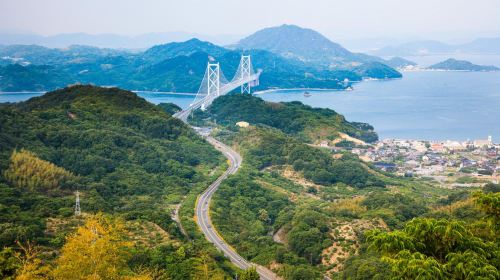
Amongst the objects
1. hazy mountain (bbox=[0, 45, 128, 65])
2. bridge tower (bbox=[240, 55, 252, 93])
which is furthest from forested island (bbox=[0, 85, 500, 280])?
hazy mountain (bbox=[0, 45, 128, 65])

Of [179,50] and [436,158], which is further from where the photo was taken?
[179,50]

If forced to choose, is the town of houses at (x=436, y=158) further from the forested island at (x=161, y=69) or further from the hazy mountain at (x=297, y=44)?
the hazy mountain at (x=297, y=44)

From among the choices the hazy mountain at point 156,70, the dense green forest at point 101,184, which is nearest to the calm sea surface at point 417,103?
the hazy mountain at point 156,70

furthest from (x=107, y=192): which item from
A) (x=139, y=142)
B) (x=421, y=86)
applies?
(x=421, y=86)

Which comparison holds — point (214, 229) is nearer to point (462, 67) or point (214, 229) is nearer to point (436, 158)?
point (436, 158)

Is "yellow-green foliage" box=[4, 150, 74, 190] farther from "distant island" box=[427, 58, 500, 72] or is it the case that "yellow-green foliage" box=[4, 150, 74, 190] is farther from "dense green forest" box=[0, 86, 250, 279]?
"distant island" box=[427, 58, 500, 72]

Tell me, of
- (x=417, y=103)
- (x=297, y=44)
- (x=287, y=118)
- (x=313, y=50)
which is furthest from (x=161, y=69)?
(x=297, y=44)

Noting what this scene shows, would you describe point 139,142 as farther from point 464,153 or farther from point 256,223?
point 464,153
